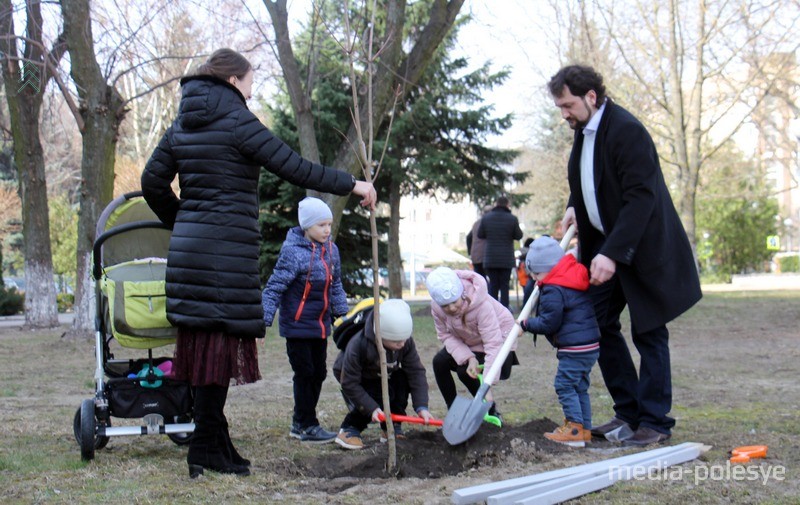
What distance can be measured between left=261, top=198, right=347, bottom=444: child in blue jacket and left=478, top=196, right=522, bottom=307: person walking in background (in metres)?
8.77

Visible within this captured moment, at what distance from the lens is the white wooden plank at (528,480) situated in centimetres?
353

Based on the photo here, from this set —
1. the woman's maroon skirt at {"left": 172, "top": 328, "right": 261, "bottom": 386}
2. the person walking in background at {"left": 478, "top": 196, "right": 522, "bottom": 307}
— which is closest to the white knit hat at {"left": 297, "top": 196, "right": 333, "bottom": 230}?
the woman's maroon skirt at {"left": 172, "top": 328, "right": 261, "bottom": 386}

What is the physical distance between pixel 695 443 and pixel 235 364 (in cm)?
237

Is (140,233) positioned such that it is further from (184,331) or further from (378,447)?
(378,447)

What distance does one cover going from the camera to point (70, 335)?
13.3 metres

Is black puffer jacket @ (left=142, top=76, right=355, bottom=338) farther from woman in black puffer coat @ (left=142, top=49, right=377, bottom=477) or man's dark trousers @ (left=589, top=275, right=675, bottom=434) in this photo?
man's dark trousers @ (left=589, top=275, right=675, bottom=434)

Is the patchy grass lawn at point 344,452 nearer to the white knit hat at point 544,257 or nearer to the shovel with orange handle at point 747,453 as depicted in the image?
the shovel with orange handle at point 747,453

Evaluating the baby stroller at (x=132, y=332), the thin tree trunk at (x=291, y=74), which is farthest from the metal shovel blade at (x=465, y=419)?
the thin tree trunk at (x=291, y=74)

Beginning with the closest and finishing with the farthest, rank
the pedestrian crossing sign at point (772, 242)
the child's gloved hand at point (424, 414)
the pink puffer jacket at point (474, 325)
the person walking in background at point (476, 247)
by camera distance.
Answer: the child's gloved hand at point (424, 414) < the pink puffer jacket at point (474, 325) < the person walking in background at point (476, 247) < the pedestrian crossing sign at point (772, 242)

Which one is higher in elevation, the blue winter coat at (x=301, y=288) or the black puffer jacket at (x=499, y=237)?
the black puffer jacket at (x=499, y=237)

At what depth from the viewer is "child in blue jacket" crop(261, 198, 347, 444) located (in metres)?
5.54

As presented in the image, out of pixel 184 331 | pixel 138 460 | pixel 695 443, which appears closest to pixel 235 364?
pixel 184 331

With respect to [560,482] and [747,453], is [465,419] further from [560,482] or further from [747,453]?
[747,453]

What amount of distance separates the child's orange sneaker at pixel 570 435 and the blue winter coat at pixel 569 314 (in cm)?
41
